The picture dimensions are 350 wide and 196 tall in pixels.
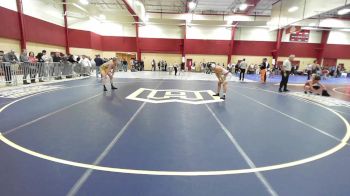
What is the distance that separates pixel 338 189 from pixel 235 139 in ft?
6.17

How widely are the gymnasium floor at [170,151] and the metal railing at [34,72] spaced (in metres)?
5.54

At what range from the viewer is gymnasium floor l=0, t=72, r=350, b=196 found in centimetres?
275

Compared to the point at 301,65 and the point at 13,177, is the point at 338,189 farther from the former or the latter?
the point at 301,65

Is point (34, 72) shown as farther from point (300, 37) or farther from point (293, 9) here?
point (300, 37)

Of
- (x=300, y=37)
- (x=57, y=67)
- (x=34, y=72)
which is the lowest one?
(x=34, y=72)

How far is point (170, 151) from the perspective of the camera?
377 centimetres

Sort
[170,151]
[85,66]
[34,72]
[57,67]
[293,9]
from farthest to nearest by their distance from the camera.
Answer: [85,66]
[293,9]
[57,67]
[34,72]
[170,151]

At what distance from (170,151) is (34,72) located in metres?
12.0

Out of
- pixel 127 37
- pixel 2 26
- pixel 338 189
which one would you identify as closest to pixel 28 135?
pixel 338 189

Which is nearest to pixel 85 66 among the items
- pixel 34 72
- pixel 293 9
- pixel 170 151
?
pixel 34 72

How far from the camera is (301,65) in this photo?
33594mm

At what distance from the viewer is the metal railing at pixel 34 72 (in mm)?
10867

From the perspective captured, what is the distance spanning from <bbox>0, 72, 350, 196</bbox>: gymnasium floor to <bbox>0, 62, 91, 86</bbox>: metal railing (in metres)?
5.54

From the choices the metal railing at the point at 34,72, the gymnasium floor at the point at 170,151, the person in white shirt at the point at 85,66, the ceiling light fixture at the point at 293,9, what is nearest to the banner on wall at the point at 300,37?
the ceiling light fixture at the point at 293,9
